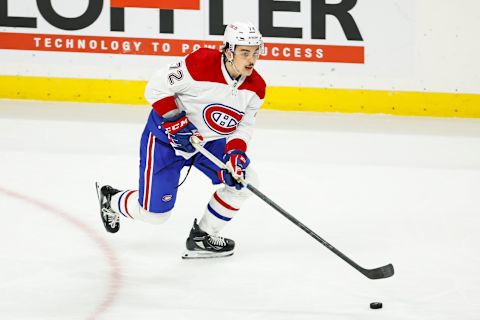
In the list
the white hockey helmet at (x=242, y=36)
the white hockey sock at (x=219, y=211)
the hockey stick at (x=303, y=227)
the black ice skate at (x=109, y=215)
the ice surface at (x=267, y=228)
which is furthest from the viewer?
the black ice skate at (x=109, y=215)

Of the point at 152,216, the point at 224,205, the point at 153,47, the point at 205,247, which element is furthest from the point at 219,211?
the point at 153,47

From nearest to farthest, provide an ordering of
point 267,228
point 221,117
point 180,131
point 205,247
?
1. point 180,131
2. point 221,117
3. point 205,247
4. point 267,228

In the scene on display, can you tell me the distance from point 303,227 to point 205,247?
1.78 ft

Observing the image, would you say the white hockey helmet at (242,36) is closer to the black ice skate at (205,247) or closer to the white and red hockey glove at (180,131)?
the white and red hockey glove at (180,131)

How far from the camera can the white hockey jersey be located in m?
3.87

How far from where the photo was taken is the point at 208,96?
12.8ft

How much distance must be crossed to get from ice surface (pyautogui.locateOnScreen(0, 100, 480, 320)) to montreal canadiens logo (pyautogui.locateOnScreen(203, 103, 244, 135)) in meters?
0.54

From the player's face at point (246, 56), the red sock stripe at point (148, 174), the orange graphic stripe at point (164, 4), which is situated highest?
the orange graphic stripe at point (164, 4)

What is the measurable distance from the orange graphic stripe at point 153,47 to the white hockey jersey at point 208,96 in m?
3.01

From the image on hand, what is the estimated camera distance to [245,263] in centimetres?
399

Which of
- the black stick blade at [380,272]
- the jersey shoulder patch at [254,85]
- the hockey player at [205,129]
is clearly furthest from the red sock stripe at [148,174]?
the black stick blade at [380,272]

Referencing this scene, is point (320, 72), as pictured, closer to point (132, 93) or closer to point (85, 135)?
point (132, 93)

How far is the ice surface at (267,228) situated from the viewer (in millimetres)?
3504

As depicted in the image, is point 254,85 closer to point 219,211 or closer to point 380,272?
point 219,211
